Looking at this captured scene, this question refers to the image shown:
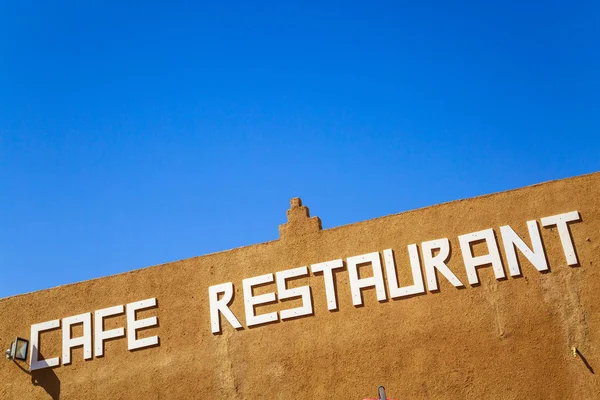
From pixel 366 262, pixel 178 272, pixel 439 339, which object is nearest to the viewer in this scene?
pixel 439 339

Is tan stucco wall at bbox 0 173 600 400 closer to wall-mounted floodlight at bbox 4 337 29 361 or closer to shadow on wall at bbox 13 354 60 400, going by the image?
shadow on wall at bbox 13 354 60 400

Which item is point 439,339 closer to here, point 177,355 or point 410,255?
point 410,255

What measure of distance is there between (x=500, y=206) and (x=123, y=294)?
8794mm

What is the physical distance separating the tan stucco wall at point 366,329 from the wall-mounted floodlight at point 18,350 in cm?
37

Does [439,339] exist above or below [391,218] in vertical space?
below

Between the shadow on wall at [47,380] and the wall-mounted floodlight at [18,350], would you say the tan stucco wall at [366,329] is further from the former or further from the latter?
the wall-mounted floodlight at [18,350]

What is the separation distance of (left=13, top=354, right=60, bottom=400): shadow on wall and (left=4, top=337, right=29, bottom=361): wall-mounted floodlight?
414mm

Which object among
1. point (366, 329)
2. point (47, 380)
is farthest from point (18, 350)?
point (366, 329)

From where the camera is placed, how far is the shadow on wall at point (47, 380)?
1501 cm

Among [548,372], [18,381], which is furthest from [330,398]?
[18,381]

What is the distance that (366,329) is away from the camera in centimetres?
1341

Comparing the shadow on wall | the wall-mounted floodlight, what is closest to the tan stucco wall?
the shadow on wall

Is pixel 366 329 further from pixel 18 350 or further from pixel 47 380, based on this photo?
pixel 18 350

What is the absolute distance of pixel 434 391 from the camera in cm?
1262
